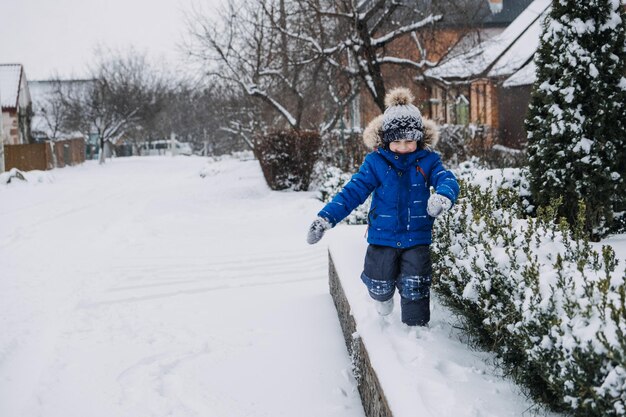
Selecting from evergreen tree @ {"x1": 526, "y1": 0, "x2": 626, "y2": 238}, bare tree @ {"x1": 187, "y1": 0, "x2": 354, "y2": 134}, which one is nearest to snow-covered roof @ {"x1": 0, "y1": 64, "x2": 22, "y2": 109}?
bare tree @ {"x1": 187, "y1": 0, "x2": 354, "y2": 134}

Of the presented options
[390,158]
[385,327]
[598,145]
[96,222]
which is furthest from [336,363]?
[96,222]

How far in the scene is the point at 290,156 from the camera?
571 inches

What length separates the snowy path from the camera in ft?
12.2

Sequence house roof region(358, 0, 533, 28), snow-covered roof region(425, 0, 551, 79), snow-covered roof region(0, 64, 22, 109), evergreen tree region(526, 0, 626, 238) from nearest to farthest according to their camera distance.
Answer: evergreen tree region(526, 0, 626, 238), house roof region(358, 0, 533, 28), snow-covered roof region(425, 0, 551, 79), snow-covered roof region(0, 64, 22, 109)

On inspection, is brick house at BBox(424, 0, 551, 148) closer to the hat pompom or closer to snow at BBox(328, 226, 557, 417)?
the hat pompom

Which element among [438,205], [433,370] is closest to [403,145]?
[438,205]

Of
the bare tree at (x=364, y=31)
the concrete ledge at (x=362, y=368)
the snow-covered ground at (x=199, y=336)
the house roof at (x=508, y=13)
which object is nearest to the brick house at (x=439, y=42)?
the house roof at (x=508, y=13)

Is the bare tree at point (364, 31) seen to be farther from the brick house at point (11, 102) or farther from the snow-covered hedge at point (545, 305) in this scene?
the brick house at point (11, 102)

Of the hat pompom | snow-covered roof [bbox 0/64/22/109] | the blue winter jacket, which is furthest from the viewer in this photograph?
snow-covered roof [bbox 0/64/22/109]

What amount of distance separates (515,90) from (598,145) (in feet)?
58.2

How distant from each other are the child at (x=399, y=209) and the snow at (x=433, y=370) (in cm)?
18

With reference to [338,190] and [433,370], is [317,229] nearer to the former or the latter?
[433,370]

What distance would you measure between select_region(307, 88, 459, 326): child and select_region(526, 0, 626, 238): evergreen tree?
1970 millimetres

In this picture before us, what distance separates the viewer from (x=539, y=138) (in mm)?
5328
